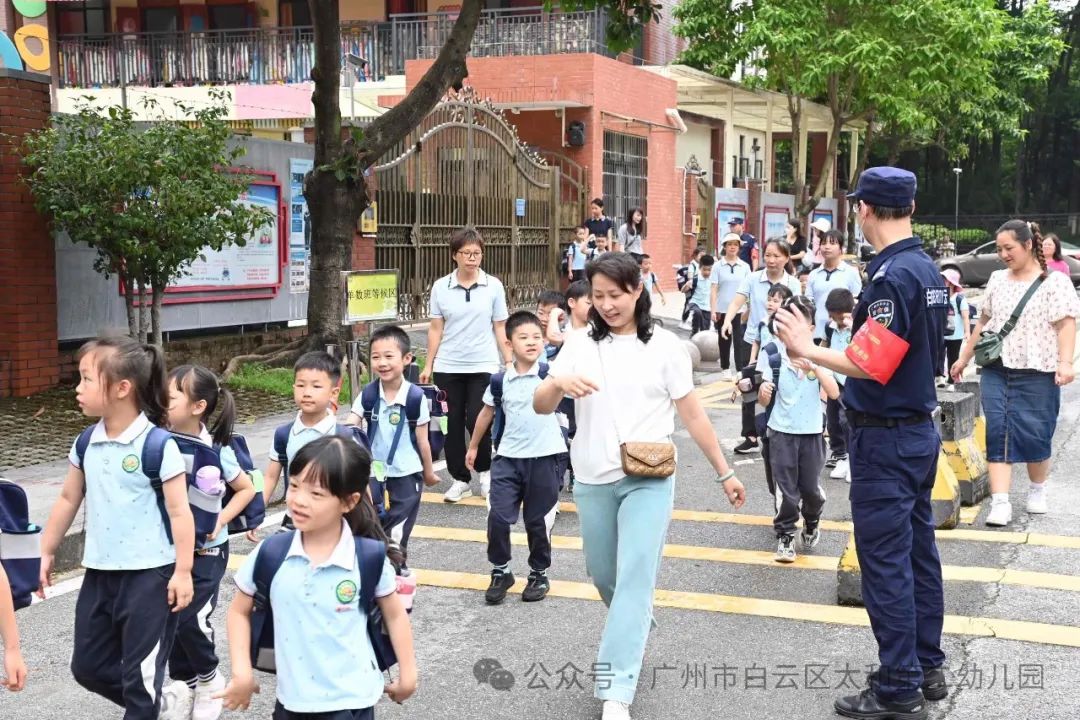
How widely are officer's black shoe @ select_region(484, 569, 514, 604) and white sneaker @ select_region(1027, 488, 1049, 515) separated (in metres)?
3.78

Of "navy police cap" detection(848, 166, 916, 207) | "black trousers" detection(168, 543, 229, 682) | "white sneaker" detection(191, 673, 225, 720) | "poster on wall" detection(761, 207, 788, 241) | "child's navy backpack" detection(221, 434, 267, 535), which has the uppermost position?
"poster on wall" detection(761, 207, 788, 241)

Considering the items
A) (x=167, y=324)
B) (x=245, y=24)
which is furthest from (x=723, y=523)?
(x=245, y=24)

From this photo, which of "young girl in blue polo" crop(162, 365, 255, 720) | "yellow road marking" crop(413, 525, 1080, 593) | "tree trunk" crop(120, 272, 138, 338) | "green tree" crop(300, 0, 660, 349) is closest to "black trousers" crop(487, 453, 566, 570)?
"yellow road marking" crop(413, 525, 1080, 593)

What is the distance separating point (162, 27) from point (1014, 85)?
27.5 m

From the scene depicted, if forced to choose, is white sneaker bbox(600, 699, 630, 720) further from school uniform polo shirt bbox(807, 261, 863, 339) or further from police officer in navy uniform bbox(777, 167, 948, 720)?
school uniform polo shirt bbox(807, 261, 863, 339)

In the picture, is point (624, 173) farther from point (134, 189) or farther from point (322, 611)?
point (322, 611)

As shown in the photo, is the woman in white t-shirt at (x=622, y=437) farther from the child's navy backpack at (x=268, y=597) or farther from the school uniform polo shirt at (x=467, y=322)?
the school uniform polo shirt at (x=467, y=322)

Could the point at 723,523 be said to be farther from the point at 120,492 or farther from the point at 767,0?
the point at 767,0

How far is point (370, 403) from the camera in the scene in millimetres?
6016

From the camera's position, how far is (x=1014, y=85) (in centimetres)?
3978

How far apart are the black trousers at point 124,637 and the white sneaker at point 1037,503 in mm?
5943

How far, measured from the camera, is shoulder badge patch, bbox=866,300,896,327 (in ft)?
14.4

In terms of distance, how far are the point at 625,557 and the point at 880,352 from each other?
3.99 feet

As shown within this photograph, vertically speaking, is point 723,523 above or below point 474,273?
below
